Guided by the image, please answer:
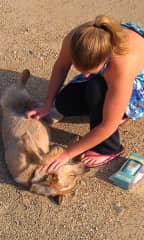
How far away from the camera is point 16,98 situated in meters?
3.40

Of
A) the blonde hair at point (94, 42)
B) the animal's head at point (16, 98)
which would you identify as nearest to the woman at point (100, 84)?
the blonde hair at point (94, 42)

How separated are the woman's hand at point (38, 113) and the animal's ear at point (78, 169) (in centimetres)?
41

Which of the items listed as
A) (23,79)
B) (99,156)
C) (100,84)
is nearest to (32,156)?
(99,156)

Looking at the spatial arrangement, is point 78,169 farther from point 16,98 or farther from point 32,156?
point 16,98

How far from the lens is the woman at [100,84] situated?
2480 mm

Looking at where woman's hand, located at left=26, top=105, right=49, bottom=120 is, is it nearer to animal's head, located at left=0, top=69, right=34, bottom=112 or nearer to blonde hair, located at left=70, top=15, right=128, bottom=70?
animal's head, located at left=0, top=69, right=34, bottom=112

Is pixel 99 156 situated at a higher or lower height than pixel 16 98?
lower

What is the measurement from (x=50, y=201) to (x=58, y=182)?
0.17 m

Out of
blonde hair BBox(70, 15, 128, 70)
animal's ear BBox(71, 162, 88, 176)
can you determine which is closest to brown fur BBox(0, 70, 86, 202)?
animal's ear BBox(71, 162, 88, 176)

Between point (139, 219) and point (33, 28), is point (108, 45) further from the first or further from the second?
point (33, 28)

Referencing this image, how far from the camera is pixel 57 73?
127 inches

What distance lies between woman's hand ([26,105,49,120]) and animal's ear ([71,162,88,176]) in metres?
0.41

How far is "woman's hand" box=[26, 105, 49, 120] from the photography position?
10.6ft

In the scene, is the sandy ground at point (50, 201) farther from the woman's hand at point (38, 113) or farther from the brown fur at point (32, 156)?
the woman's hand at point (38, 113)
